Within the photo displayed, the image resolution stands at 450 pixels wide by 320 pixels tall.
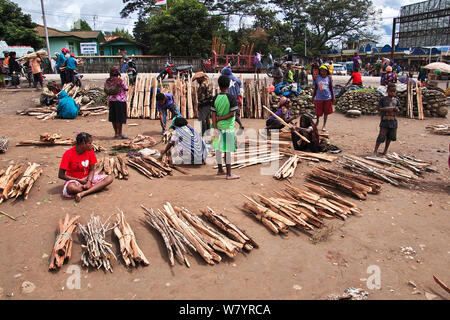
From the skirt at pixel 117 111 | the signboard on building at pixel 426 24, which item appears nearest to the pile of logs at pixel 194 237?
the skirt at pixel 117 111

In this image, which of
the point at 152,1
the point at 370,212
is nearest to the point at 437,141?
the point at 370,212

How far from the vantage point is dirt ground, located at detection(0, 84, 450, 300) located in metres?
2.94

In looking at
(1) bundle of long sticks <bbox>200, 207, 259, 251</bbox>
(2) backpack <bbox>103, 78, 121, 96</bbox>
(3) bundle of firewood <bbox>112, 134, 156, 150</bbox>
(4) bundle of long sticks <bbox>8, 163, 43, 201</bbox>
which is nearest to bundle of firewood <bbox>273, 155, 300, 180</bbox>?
(1) bundle of long sticks <bbox>200, 207, 259, 251</bbox>

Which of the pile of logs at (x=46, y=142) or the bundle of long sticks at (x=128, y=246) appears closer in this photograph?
the bundle of long sticks at (x=128, y=246)

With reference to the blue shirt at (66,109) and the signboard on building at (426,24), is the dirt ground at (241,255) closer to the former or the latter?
the blue shirt at (66,109)

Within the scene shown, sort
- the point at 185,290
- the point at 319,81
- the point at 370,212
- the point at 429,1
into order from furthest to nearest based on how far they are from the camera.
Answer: the point at 429,1 → the point at 319,81 → the point at 370,212 → the point at 185,290

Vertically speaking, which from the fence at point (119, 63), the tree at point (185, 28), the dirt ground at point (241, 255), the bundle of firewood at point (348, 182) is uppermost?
the tree at point (185, 28)

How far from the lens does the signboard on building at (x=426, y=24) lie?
32.6 metres

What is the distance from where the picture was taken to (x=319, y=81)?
7.64 meters

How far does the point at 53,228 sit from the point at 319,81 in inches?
255

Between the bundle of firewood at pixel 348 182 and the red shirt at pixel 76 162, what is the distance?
11.9 ft

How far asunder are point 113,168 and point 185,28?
995 inches

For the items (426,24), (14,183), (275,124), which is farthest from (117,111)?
(426,24)

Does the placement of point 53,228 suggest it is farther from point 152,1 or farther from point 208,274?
Answer: point 152,1
